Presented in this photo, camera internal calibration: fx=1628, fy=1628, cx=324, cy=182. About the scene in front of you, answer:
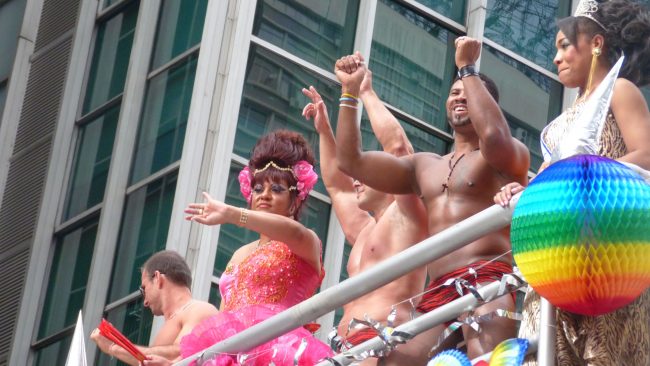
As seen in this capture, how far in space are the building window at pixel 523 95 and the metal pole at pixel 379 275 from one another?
8.69m

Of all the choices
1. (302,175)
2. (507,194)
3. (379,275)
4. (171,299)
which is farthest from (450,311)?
(171,299)

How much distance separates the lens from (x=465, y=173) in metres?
6.12

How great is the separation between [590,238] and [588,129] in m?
0.59

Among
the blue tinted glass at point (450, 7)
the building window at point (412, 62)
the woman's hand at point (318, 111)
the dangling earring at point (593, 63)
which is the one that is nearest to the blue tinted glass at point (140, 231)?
the building window at point (412, 62)

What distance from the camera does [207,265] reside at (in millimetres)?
11570

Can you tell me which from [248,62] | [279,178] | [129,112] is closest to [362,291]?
[279,178]

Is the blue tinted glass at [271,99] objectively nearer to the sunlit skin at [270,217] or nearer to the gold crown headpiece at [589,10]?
the sunlit skin at [270,217]

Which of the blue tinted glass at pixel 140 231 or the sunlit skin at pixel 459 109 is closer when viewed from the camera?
the sunlit skin at pixel 459 109

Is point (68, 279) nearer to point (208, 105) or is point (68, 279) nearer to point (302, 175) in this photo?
point (208, 105)

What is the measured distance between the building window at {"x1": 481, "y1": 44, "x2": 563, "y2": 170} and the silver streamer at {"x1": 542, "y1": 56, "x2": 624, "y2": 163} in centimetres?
950

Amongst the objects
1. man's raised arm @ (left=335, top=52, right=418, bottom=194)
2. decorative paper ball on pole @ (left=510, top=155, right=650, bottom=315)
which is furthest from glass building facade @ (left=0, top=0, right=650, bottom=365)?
decorative paper ball on pole @ (left=510, top=155, right=650, bottom=315)

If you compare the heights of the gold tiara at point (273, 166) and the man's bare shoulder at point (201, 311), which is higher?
the gold tiara at point (273, 166)

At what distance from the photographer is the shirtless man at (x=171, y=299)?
781 cm

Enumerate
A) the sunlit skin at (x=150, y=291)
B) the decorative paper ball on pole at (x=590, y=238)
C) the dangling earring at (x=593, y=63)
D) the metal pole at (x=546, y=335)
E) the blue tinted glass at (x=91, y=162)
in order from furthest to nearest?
the blue tinted glass at (x=91, y=162) < the sunlit skin at (x=150, y=291) < the dangling earring at (x=593, y=63) < the metal pole at (x=546, y=335) < the decorative paper ball on pole at (x=590, y=238)
